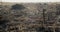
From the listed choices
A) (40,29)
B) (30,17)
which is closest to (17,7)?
(30,17)

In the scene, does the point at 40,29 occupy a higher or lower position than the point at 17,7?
lower

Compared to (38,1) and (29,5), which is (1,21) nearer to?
(29,5)

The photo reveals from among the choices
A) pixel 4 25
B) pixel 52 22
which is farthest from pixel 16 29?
pixel 52 22

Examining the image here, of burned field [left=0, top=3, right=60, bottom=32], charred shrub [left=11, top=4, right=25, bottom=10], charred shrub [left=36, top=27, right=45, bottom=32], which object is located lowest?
charred shrub [left=36, top=27, right=45, bottom=32]

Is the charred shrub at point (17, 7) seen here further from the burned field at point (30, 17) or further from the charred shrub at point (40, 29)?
the charred shrub at point (40, 29)

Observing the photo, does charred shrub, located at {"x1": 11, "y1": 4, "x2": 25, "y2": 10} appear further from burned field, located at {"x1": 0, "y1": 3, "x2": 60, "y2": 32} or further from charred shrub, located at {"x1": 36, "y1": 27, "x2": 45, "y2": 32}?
charred shrub, located at {"x1": 36, "y1": 27, "x2": 45, "y2": 32}

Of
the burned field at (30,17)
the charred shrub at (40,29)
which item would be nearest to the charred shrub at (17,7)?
the burned field at (30,17)

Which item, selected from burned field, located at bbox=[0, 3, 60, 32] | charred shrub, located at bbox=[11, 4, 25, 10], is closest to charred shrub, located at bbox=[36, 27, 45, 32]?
burned field, located at bbox=[0, 3, 60, 32]

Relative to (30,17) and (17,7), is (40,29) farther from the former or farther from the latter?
(17,7)
